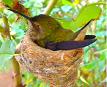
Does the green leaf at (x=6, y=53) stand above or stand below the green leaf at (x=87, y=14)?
below

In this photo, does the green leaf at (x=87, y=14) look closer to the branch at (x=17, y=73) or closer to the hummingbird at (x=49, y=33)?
the hummingbird at (x=49, y=33)

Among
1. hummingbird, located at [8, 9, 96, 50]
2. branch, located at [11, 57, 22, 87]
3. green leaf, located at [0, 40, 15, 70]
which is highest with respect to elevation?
hummingbird, located at [8, 9, 96, 50]

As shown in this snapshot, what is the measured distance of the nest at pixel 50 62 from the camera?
73 cm

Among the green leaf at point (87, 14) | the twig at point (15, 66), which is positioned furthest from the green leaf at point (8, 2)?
the green leaf at point (87, 14)

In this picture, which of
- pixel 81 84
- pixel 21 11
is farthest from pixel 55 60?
pixel 81 84

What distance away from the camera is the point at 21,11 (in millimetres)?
740

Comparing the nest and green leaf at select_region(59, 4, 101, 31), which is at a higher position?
green leaf at select_region(59, 4, 101, 31)

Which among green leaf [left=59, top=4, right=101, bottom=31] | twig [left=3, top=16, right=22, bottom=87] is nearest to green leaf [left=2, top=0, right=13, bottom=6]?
twig [left=3, top=16, right=22, bottom=87]

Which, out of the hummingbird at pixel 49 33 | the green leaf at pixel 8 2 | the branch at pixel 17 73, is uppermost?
the green leaf at pixel 8 2

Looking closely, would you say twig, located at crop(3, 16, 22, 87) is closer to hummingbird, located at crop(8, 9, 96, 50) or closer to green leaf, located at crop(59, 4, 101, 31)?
hummingbird, located at crop(8, 9, 96, 50)

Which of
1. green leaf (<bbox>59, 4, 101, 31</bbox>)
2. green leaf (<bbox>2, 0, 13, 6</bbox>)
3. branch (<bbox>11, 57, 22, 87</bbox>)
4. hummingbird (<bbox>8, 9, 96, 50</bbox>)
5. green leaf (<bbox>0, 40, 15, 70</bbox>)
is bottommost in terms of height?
branch (<bbox>11, 57, 22, 87</bbox>)

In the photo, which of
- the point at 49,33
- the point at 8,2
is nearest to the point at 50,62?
the point at 49,33

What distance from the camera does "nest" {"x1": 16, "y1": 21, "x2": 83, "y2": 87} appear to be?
0.73 meters

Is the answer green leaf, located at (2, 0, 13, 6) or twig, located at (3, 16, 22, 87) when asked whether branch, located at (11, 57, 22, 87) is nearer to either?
twig, located at (3, 16, 22, 87)
